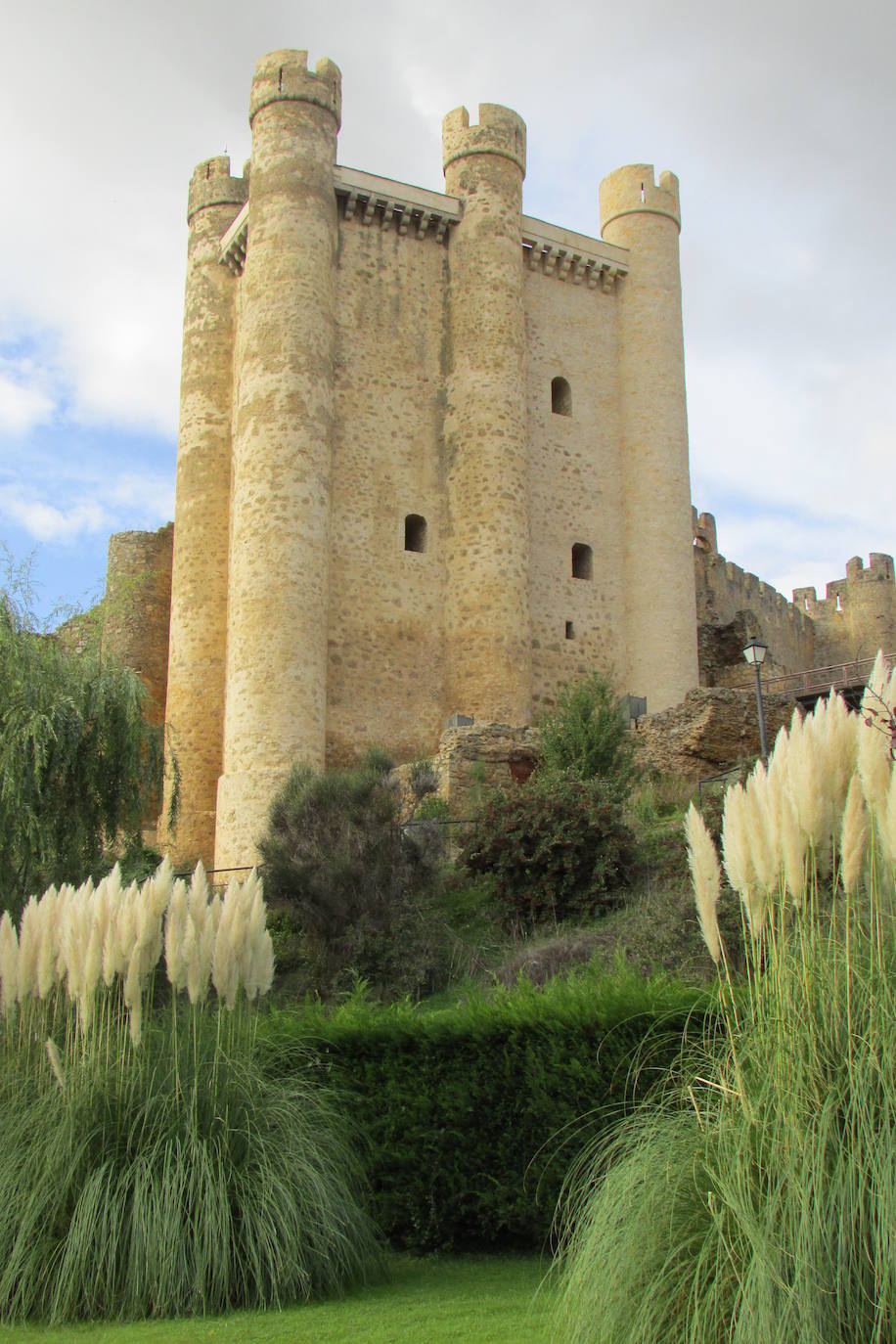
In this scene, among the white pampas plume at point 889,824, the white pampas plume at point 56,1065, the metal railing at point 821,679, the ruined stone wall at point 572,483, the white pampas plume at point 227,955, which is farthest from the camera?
the ruined stone wall at point 572,483

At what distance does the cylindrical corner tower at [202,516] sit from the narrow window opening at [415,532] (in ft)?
11.3

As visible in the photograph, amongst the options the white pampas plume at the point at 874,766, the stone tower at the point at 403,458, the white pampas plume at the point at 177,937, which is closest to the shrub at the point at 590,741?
the stone tower at the point at 403,458

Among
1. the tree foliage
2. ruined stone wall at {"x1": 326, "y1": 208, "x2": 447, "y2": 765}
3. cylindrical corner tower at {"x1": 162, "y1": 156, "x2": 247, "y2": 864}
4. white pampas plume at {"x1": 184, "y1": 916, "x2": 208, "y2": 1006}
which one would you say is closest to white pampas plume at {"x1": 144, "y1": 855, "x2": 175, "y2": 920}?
white pampas plume at {"x1": 184, "y1": 916, "x2": 208, "y2": 1006}

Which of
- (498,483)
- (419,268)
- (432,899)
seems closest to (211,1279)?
(432,899)

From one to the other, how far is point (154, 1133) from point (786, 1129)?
3364 millimetres

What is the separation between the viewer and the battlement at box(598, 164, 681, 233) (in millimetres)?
28453

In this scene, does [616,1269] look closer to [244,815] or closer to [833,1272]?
[833,1272]

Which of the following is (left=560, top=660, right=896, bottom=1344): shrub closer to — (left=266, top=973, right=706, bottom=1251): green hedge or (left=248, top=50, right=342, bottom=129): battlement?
(left=266, top=973, right=706, bottom=1251): green hedge

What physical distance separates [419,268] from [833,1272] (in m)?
24.1

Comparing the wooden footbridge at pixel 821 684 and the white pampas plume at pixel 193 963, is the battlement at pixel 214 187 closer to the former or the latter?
the wooden footbridge at pixel 821 684

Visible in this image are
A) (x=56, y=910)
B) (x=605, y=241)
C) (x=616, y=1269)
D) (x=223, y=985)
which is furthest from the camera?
(x=605, y=241)

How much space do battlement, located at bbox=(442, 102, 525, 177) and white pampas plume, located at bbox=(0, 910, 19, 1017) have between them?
2199 cm

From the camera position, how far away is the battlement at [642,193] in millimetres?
28453

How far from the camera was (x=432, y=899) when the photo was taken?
599 inches
